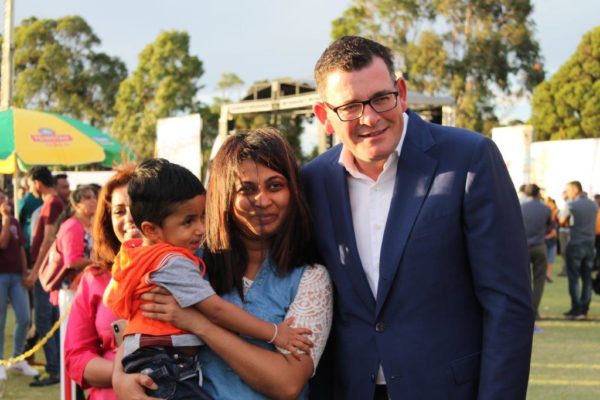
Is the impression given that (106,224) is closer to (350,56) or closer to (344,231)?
(344,231)

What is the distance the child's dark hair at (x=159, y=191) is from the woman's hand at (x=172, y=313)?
Result: 0.87 ft

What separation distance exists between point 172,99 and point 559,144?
22050 millimetres

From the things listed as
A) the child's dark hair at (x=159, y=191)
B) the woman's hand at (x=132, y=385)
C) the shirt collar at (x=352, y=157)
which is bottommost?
the woman's hand at (x=132, y=385)

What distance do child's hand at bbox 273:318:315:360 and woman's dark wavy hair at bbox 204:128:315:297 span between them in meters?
0.20

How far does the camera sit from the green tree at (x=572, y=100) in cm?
3734

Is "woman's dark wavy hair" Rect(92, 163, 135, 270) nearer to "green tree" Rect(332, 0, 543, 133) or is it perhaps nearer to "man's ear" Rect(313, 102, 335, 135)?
"man's ear" Rect(313, 102, 335, 135)

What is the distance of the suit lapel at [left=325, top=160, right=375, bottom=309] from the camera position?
2609mm

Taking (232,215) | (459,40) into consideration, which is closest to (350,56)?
(232,215)

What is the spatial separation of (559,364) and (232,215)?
7.07m

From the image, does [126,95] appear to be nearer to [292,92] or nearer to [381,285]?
[292,92]

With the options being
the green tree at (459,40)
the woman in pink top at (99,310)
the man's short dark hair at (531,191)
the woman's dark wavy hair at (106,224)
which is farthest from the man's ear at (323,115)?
the green tree at (459,40)

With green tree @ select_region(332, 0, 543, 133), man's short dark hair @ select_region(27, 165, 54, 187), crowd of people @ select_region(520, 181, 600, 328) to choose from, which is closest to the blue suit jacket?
man's short dark hair @ select_region(27, 165, 54, 187)

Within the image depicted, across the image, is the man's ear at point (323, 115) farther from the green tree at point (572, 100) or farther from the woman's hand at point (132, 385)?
the green tree at point (572, 100)

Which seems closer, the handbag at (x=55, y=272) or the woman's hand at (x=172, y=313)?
the woman's hand at (x=172, y=313)
